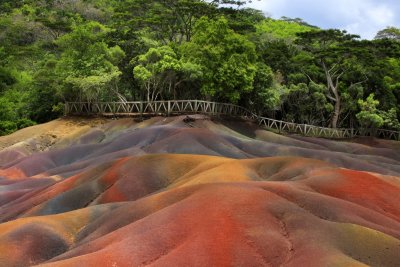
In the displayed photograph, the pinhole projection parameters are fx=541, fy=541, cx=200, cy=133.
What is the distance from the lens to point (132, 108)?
216 feet

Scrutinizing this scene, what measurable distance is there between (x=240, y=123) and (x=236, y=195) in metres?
43.2

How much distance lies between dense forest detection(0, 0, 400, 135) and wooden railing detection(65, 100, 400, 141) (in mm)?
1245

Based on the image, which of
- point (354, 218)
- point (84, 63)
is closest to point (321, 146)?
point (84, 63)

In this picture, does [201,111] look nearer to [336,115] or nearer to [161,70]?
[161,70]

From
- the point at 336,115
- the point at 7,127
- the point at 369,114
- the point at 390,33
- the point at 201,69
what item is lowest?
the point at 7,127

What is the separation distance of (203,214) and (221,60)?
43709mm

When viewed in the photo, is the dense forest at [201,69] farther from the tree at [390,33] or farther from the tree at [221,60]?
the tree at [390,33]

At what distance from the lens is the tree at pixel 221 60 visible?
207 ft

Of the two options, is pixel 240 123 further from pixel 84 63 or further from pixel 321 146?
pixel 84 63

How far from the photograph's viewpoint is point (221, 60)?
209 feet

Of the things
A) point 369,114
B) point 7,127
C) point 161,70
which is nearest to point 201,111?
point 161,70

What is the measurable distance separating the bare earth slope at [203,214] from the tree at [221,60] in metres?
19.4

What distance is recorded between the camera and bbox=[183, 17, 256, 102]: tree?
207ft

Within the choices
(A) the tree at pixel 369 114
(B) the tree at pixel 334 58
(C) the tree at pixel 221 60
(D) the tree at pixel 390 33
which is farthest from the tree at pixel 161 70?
(D) the tree at pixel 390 33
